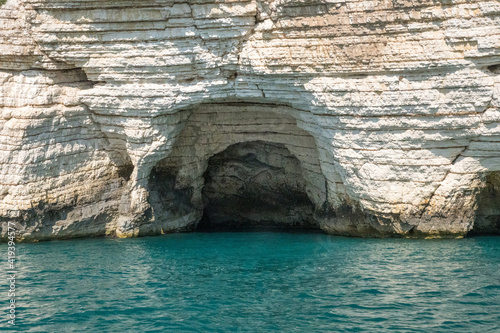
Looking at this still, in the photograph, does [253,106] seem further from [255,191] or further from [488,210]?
[488,210]

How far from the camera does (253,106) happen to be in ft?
58.6

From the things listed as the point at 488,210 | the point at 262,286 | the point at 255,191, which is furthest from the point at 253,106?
the point at 488,210

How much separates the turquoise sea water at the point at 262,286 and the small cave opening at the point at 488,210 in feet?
3.11

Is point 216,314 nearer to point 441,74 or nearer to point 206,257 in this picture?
point 206,257

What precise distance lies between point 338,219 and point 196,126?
4.93 metres

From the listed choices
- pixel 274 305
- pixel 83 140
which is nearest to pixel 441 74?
pixel 274 305

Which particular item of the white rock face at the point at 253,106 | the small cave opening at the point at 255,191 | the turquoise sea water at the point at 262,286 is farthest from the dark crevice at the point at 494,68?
the small cave opening at the point at 255,191

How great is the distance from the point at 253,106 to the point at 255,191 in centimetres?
311

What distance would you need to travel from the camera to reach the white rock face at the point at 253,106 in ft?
47.2

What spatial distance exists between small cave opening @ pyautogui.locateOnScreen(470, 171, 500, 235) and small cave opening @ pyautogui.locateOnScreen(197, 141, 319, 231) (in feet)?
15.6

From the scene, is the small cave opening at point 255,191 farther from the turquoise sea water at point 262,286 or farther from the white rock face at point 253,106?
the turquoise sea water at point 262,286

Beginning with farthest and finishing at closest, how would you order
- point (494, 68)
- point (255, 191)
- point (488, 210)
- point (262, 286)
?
point (255, 191) → point (488, 210) → point (494, 68) → point (262, 286)

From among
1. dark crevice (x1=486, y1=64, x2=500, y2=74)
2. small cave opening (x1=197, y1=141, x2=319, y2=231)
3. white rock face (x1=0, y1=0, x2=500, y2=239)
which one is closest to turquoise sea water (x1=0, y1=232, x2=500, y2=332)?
white rock face (x1=0, y1=0, x2=500, y2=239)

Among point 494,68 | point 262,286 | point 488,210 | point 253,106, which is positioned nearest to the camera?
point 262,286
